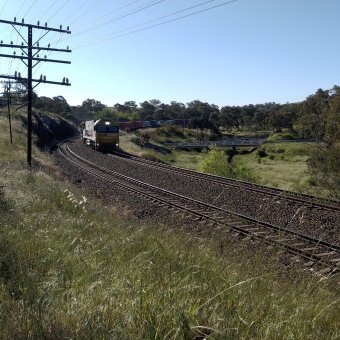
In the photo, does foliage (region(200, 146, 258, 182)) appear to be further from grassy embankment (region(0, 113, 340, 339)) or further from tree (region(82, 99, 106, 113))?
tree (region(82, 99, 106, 113))

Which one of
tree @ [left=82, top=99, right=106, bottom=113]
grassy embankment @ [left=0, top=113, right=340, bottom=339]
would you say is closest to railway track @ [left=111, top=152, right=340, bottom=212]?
grassy embankment @ [left=0, top=113, right=340, bottom=339]

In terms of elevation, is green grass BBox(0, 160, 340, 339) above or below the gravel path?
above

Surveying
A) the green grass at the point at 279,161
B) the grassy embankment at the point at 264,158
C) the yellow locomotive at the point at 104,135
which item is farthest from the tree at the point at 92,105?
the yellow locomotive at the point at 104,135

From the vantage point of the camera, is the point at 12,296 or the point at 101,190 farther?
the point at 101,190

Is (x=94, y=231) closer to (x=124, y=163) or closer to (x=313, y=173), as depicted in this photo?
(x=313, y=173)

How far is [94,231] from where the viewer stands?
24.6ft

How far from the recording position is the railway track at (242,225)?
7956 millimetres

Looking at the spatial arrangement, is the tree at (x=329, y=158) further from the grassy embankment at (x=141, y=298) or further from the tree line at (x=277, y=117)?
the grassy embankment at (x=141, y=298)

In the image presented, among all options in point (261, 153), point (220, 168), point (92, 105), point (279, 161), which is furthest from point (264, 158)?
point (92, 105)

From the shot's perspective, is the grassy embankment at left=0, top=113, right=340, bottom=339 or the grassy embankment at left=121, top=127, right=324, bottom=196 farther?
the grassy embankment at left=121, top=127, right=324, bottom=196

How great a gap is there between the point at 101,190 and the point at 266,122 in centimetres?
8370

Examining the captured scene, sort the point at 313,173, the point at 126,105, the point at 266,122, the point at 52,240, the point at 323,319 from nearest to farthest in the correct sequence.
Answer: the point at 323,319
the point at 52,240
the point at 313,173
the point at 266,122
the point at 126,105

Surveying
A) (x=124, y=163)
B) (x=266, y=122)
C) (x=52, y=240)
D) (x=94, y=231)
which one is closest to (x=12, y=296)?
(x=52, y=240)

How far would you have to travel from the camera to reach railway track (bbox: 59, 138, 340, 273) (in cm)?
796
